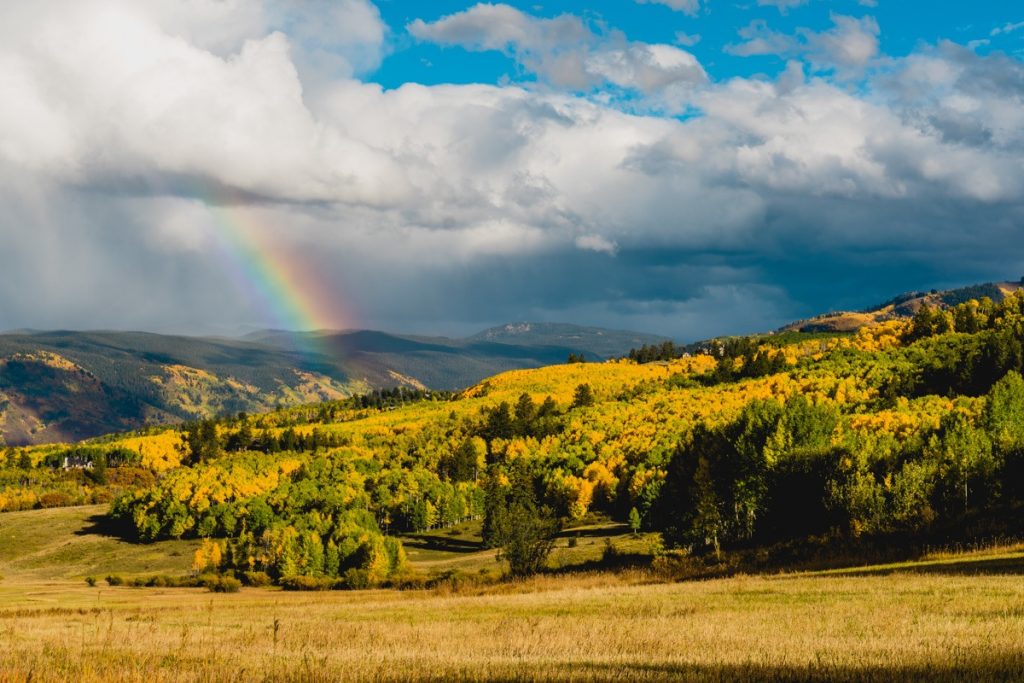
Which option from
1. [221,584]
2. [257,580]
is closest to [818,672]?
[221,584]

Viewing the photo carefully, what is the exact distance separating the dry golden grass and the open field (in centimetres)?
6

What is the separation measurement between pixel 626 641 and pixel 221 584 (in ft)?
357

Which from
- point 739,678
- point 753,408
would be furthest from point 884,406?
point 739,678

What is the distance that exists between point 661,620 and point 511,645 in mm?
7756

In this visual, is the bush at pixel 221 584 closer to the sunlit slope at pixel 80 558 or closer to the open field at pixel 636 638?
the sunlit slope at pixel 80 558

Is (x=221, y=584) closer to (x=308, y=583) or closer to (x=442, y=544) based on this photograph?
(x=308, y=583)

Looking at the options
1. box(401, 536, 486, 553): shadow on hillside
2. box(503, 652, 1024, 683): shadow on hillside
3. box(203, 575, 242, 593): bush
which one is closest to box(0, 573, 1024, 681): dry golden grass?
box(503, 652, 1024, 683): shadow on hillside

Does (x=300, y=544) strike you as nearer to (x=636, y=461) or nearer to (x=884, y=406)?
(x=636, y=461)

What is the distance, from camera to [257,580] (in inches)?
5059

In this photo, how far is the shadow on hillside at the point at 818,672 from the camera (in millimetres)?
14852

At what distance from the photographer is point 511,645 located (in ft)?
74.1

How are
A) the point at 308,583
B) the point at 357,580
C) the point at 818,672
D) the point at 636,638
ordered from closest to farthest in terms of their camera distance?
1. the point at 818,672
2. the point at 636,638
3. the point at 357,580
4. the point at 308,583

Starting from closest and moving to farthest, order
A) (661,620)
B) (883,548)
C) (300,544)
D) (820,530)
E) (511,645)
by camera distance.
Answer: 1. (511,645)
2. (661,620)
3. (883,548)
4. (820,530)
5. (300,544)

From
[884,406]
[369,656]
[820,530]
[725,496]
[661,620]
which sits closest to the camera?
[369,656]
